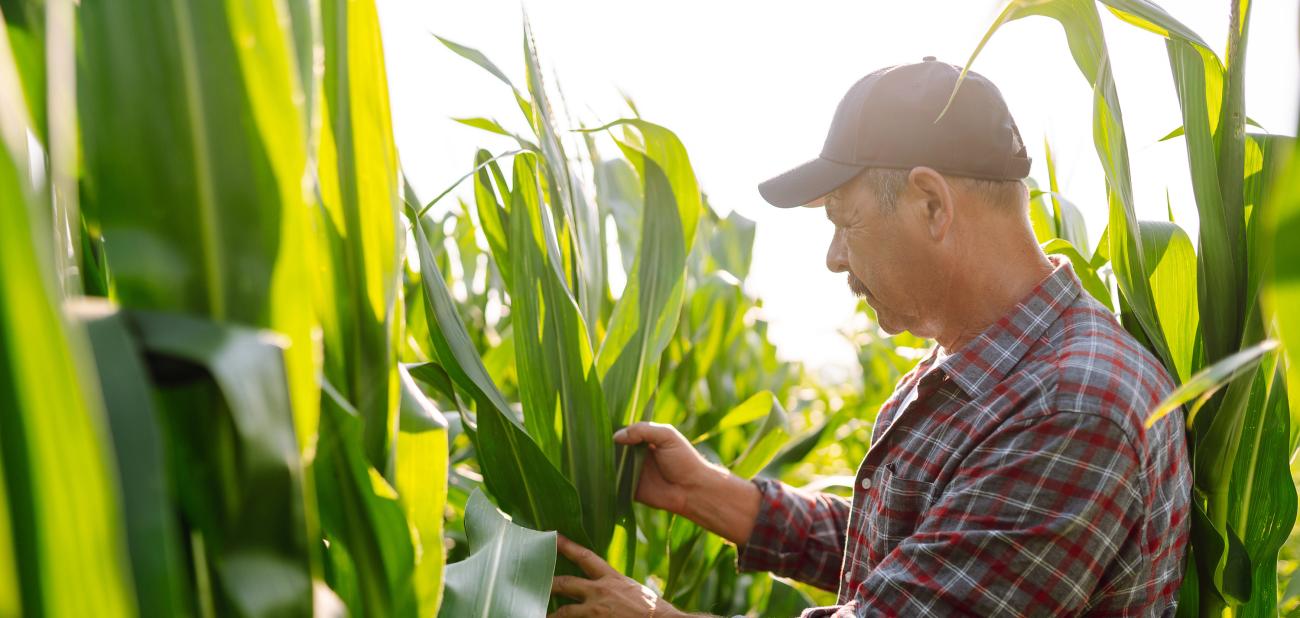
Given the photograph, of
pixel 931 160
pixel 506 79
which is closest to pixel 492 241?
pixel 506 79

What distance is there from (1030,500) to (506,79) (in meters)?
0.60

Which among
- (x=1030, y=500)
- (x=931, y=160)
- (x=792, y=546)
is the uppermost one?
(x=931, y=160)

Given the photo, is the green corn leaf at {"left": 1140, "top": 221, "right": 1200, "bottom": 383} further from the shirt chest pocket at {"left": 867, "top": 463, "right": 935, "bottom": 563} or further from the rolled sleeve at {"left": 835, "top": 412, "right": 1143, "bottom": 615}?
the shirt chest pocket at {"left": 867, "top": 463, "right": 935, "bottom": 563}

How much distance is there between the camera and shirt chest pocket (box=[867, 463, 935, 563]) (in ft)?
3.23

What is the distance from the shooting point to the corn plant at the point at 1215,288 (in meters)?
0.79

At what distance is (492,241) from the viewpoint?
1.00 metres

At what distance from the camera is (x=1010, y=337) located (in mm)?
989

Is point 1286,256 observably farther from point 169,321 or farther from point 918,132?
point 918,132

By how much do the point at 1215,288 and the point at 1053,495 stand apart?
22 cm

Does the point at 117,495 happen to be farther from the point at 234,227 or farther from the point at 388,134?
the point at 388,134

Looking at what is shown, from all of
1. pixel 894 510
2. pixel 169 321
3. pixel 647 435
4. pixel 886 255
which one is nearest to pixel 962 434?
pixel 894 510

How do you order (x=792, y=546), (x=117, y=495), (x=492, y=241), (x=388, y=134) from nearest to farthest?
(x=117, y=495) < (x=388, y=134) < (x=492, y=241) < (x=792, y=546)

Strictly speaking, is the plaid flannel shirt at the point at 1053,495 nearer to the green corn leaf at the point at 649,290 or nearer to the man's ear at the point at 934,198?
the man's ear at the point at 934,198

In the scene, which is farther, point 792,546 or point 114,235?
point 792,546
